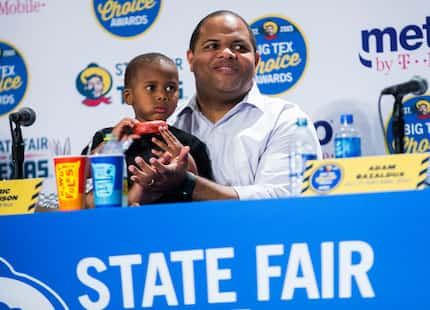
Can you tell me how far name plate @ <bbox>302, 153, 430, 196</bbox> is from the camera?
62.1 inches

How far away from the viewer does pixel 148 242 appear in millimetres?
1682

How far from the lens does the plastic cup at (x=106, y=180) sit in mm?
1775

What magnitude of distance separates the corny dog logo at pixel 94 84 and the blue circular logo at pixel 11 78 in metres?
0.29

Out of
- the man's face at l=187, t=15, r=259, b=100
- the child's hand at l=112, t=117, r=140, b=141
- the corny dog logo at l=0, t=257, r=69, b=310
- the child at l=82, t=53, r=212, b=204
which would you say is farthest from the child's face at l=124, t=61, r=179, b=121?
the corny dog logo at l=0, t=257, r=69, b=310

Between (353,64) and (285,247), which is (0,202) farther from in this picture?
(353,64)

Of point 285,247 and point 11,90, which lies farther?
point 11,90

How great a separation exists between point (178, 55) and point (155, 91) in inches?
A: 19.0

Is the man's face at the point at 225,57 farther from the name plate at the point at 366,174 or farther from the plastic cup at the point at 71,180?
the name plate at the point at 366,174

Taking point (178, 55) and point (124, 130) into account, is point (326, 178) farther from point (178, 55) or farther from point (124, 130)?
point (178, 55)

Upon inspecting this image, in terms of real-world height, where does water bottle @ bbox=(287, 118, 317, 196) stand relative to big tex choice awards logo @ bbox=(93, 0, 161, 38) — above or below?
below

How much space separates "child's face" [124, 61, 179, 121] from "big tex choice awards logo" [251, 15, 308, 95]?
476mm

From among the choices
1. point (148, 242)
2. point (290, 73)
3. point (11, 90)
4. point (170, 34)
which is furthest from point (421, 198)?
point (11, 90)

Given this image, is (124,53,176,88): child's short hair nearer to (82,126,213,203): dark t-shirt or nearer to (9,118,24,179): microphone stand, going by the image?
(82,126,213,203): dark t-shirt

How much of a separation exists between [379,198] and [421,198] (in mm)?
90
